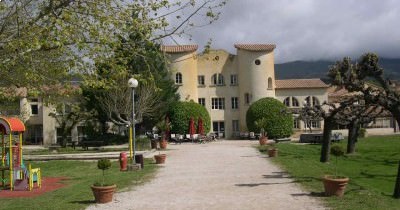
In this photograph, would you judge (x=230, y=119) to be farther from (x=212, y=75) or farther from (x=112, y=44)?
(x=112, y=44)

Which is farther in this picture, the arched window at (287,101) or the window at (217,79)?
the arched window at (287,101)

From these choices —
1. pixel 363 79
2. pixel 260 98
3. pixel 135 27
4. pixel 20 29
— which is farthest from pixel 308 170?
pixel 260 98

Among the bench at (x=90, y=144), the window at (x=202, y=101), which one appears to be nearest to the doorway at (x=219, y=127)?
the window at (x=202, y=101)

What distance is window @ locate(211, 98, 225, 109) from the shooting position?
57.9m

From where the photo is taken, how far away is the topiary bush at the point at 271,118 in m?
52.6

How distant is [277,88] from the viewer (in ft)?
190

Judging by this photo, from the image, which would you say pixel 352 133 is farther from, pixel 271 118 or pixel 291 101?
pixel 291 101

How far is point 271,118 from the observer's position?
52.7m

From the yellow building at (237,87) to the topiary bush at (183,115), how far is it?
307 cm

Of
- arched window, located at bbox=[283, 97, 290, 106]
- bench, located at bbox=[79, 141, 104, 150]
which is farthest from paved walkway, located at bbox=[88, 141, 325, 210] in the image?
arched window, located at bbox=[283, 97, 290, 106]

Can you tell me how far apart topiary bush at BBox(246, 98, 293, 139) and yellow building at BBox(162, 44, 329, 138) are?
2371 millimetres

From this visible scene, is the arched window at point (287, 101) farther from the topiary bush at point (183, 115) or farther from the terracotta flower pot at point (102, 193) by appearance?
the terracotta flower pot at point (102, 193)

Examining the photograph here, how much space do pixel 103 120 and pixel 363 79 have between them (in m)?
35.2

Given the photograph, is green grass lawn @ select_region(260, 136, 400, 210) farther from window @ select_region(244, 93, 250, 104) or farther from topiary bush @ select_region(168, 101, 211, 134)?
window @ select_region(244, 93, 250, 104)
